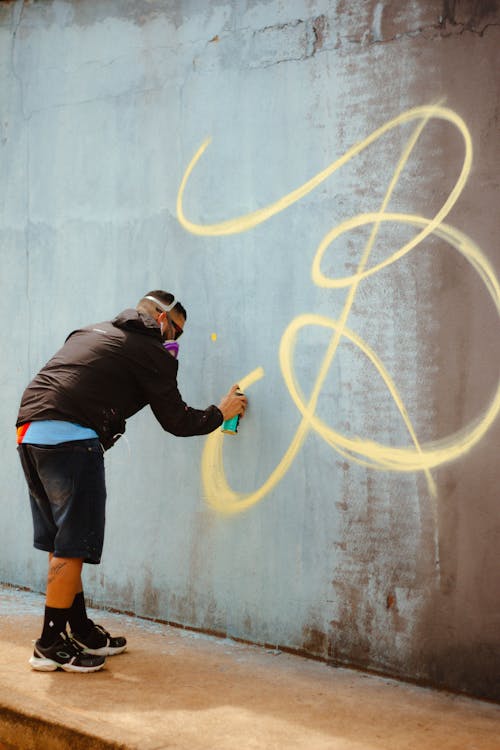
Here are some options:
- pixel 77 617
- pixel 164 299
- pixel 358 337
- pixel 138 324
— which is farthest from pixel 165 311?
pixel 77 617

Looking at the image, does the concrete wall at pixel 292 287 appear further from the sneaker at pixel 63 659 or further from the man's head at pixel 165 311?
the sneaker at pixel 63 659

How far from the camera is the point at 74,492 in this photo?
435cm

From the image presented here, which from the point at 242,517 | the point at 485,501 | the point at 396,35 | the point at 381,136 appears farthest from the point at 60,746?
the point at 396,35

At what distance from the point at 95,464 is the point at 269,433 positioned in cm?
91

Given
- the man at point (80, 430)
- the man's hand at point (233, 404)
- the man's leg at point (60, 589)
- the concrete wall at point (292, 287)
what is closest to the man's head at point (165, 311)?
the man at point (80, 430)

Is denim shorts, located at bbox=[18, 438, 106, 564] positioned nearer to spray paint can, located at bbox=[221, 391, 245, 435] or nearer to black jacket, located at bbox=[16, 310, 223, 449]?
black jacket, located at bbox=[16, 310, 223, 449]

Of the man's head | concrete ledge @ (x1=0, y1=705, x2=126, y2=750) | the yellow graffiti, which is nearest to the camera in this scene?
concrete ledge @ (x1=0, y1=705, x2=126, y2=750)

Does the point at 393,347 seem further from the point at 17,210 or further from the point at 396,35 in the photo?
the point at 17,210

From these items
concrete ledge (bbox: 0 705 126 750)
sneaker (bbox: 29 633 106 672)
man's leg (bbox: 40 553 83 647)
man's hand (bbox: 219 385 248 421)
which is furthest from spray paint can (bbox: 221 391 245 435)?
concrete ledge (bbox: 0 705 126 750)

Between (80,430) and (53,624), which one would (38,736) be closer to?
(53,624)

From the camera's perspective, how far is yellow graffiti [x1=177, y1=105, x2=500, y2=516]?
13.5ft

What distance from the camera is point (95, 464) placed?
4.44 m

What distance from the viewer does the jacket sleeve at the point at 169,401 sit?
4441 millimetres

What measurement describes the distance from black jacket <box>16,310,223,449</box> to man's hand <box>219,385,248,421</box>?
9.2 inches
